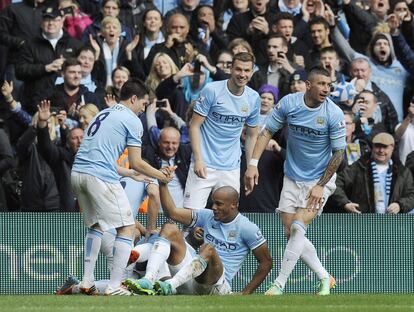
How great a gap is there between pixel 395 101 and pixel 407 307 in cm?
888

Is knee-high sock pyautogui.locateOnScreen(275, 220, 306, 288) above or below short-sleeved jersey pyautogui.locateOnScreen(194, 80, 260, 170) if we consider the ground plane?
below

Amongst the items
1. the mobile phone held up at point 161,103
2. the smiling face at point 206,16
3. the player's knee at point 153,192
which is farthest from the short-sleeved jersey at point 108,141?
the smiling face at point 206,16

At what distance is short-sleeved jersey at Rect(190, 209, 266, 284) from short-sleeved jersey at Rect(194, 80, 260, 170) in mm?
1325

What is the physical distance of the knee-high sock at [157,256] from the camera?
1413 cm

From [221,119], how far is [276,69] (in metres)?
4.11

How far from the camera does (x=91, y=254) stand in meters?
14.5

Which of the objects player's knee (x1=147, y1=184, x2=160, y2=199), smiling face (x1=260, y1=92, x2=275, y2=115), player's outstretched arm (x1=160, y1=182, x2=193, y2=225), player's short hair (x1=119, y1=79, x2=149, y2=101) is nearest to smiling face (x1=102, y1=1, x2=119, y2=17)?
smiling face (x1=260, y1=92, x2=275, y2=115)

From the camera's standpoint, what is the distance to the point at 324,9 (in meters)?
21.8

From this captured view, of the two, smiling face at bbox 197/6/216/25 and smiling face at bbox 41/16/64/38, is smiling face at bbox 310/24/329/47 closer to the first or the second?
smiling face at bbox 197/6/216/25

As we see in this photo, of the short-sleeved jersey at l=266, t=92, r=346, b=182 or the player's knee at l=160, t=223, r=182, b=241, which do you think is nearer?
the player's knee at l=160, t=223, r=182, b=241

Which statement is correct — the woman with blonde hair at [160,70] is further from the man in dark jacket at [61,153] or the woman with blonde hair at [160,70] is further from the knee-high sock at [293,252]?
the knee-high sock at [293,252]

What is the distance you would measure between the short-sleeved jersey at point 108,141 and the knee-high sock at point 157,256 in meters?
0.84

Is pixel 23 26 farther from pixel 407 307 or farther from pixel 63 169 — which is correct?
pixel 407 307

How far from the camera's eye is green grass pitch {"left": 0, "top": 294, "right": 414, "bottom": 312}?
40.1 feet
